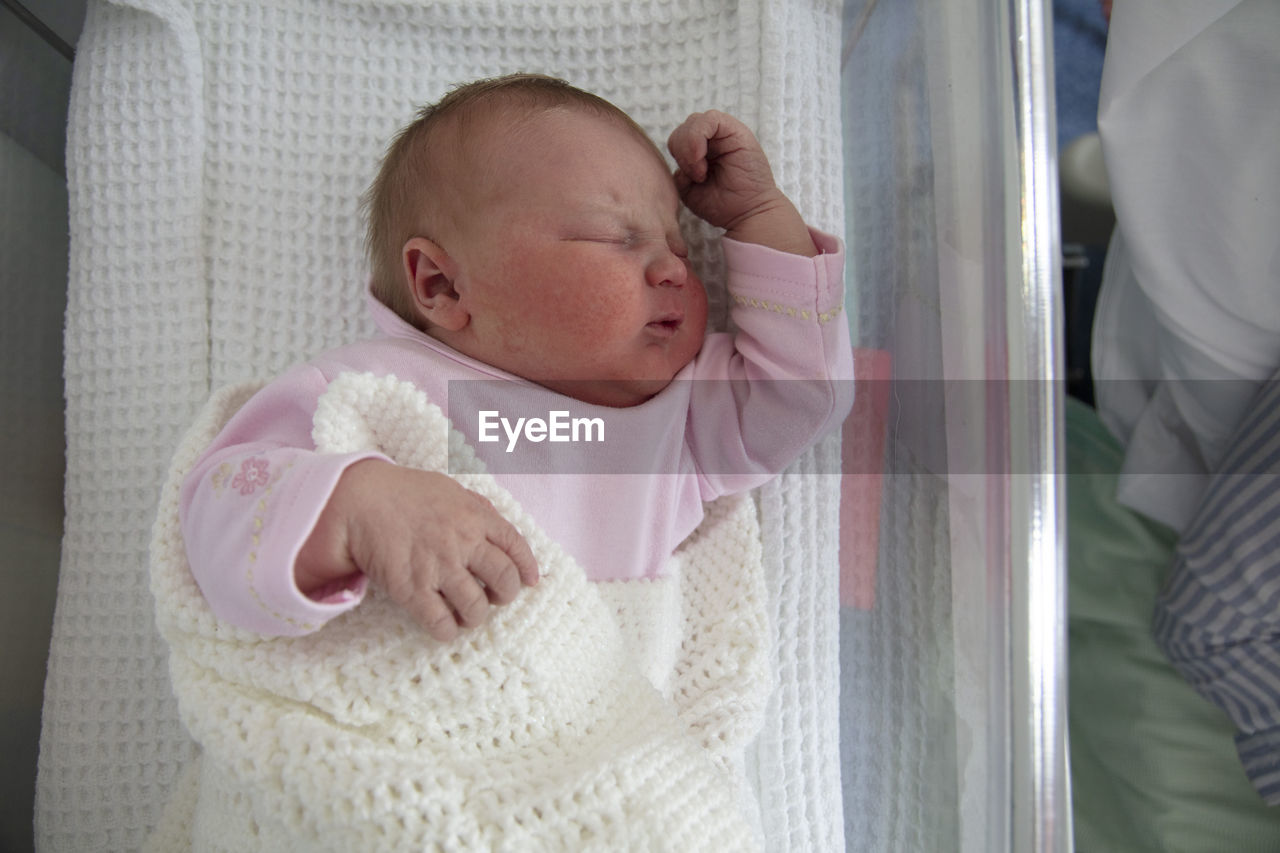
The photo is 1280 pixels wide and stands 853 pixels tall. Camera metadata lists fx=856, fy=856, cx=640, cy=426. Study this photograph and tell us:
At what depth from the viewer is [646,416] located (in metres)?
0.79

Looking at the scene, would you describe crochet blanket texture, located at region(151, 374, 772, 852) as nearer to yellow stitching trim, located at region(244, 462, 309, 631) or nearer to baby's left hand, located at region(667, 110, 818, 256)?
yellow stitching trim, located at region(244, 462, 309, 631)

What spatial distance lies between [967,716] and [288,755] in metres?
0.51

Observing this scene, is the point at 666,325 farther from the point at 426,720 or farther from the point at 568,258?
the point at 426,720

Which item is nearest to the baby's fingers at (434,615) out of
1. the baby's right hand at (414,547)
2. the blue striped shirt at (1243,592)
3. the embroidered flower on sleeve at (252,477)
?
the baby's right hand at (414,547)

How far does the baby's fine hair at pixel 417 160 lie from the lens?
0.77 m

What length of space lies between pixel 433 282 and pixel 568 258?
135 millimetres

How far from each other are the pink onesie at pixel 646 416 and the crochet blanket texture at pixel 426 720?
5 centimetres

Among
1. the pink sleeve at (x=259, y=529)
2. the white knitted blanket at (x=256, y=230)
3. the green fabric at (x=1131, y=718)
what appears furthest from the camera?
the green fabric at (x=1131, y=718)

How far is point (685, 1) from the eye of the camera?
0.94 metres

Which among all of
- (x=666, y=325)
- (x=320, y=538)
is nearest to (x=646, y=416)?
(x=666, y=325)

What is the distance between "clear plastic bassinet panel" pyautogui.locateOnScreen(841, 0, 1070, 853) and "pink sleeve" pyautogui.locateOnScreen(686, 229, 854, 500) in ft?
0.21

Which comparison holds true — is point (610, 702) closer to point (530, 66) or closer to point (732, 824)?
point (732, 824)

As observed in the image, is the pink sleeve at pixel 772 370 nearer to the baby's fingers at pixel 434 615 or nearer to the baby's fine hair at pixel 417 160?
the baby's fine hair at pixel 417 160

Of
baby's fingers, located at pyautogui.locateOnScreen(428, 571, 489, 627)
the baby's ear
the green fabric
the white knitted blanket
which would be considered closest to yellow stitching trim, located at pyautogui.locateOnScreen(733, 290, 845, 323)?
the white knitted blanket
